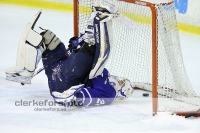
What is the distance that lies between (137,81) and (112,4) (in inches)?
25.9

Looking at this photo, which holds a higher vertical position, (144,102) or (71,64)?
(71,64)

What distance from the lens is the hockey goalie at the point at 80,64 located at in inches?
123

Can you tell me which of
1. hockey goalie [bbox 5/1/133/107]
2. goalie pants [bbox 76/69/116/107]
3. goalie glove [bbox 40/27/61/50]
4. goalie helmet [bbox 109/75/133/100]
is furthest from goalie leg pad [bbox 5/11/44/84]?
goalie helmet [bbox 109/75/133/100]

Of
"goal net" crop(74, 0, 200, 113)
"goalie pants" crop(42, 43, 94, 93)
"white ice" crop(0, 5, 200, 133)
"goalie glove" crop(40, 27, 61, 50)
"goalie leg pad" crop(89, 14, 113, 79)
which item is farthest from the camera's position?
"goalie glove" crop(40, 27, 61, 50)

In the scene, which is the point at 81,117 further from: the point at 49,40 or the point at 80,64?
the point at 49,40

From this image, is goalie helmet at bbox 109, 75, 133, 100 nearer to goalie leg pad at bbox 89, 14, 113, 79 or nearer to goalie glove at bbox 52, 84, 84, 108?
goalie leg pad at bbox 89, 14, 113, 79

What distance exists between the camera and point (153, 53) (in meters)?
2.93

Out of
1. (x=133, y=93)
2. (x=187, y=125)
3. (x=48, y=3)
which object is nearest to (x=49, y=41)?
(x=133, y=93)

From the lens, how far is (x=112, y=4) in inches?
125

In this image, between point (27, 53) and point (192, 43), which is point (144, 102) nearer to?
point (27, 53)

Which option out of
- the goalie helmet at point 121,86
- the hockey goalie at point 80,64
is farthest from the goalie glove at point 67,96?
the goalie helmet at point 121,86

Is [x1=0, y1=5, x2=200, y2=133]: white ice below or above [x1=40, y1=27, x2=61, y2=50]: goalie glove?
below

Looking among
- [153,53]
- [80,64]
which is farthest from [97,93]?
[153,53]

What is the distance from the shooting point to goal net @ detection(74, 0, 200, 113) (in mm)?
2980
